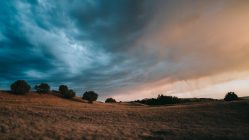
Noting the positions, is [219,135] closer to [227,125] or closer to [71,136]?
[227,125]

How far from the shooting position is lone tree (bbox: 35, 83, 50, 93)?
7338 cm

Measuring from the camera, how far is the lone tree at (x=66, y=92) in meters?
75.4

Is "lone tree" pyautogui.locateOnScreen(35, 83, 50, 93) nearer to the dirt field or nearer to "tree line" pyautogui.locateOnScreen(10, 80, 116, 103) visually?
"tree line" pyautogui.locateOnScreen(10, 80, 116, 103)

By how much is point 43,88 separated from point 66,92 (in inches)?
283

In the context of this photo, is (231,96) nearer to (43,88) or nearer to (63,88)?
(63,88)

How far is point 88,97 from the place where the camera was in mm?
78562

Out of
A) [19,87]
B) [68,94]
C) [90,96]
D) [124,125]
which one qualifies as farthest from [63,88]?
[124,125]

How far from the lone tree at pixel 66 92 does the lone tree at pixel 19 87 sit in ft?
44.7

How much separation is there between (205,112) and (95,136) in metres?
24.1

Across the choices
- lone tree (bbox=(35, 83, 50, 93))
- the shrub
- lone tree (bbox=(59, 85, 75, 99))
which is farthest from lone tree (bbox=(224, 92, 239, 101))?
lone tree (bbox=(35, 83, 50, 93))

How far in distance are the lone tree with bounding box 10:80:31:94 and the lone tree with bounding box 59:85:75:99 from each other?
13.6 meters

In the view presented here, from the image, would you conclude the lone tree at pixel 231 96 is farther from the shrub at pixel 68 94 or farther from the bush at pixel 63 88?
the bush at pixel 63 88

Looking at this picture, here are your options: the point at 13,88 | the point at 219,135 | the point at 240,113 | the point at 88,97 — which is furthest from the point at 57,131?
the point at 88,97

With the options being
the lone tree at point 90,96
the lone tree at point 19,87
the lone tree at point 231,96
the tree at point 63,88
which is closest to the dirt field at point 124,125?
the lone tree at point 19,87
